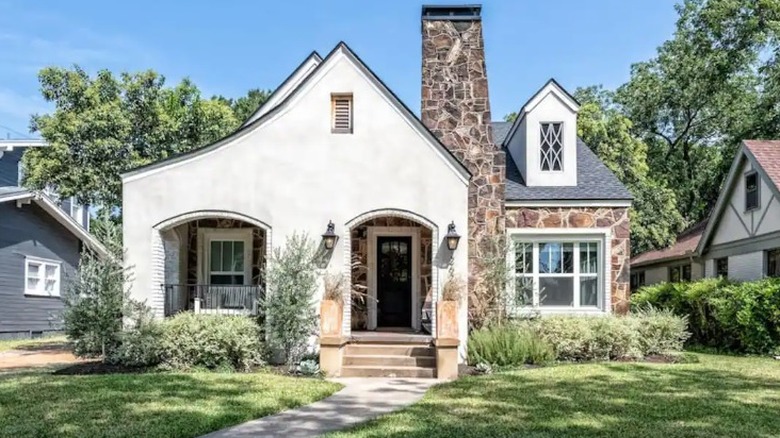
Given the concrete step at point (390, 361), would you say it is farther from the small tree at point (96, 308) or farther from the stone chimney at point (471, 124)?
the small tree at point (96, 308)

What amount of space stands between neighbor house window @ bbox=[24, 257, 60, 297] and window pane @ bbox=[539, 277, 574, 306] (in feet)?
56.5

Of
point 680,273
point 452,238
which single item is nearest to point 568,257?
point 452,238

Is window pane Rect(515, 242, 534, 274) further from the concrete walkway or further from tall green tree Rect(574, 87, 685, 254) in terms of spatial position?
tall green tree Rect(574, 87, 685, 254)

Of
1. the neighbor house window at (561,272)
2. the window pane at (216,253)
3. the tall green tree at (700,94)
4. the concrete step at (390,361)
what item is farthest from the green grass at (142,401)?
the tall green tree at (700,94)

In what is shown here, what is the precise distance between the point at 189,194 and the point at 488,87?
7.15 metres

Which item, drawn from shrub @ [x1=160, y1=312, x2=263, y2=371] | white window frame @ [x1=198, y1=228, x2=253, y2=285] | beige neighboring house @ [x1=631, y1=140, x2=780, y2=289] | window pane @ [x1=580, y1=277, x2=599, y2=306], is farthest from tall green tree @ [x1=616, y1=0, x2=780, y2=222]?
shrub @ [x1=160, y1=312, x2=263, y2=371]

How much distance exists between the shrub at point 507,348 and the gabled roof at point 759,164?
352 inches

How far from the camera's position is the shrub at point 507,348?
11.5m

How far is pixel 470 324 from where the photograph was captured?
13156 mm

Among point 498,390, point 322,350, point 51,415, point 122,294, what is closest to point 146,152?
point 122,294

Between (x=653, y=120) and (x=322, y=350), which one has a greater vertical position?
(x=653, y=120)

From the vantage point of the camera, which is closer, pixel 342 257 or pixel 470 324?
pixel 342 257

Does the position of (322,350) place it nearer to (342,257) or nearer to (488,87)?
(342,257)

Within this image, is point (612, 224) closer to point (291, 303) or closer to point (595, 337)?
point (595, 337)
